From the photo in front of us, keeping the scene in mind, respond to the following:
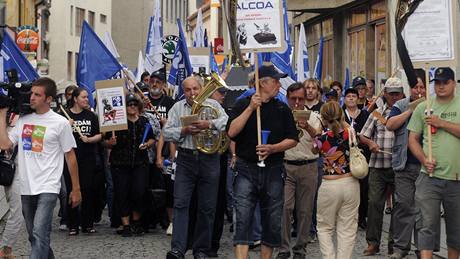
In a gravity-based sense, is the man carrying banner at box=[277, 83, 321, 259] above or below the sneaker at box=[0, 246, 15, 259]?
above

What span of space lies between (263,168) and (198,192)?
62.1 inches

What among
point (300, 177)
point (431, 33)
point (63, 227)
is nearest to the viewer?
point (431, 33)

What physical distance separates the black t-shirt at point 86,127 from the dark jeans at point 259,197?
14.4 feet

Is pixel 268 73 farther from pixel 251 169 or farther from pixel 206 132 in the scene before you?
pixel 206 132

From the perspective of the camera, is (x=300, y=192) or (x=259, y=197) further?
(x=300, y=192)

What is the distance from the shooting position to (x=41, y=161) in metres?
8.54

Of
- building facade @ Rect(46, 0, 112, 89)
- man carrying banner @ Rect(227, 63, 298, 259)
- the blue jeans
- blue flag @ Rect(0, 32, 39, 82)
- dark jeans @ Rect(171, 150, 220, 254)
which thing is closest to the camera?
the blue jeans

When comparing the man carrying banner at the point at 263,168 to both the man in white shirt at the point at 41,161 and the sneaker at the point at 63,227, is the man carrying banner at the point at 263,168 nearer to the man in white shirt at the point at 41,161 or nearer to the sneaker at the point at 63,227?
the man in white shirt at the point at 41,161

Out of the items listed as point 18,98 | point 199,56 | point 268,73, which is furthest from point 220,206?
point 199,56

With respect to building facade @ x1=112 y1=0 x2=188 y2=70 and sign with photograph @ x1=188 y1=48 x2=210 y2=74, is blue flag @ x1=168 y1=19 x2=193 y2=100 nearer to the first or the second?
sign with photograph @ x1=188 y1=48 x2=210 y2=74

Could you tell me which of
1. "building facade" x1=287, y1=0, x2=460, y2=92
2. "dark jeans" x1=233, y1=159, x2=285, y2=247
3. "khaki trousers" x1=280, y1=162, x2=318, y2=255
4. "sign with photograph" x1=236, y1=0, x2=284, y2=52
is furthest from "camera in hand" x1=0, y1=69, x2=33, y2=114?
"building facade" x1=287, y1=0, x2=460, y2=92

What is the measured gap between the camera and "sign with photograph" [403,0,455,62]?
376 inches

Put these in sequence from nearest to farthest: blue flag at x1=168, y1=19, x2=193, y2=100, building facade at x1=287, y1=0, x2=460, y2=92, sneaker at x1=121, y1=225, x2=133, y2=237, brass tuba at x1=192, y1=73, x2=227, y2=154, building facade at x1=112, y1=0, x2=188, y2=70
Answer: brass tuba at x1=192, y1=73, x2=227, y2=154 → sneaker at x1=121, y1=225, x2=133, y2=237 → blue flag at x1=168, y1=19, x2=193, y2=100 → building facade at x1=287, y1=0, x2=460, y2=92 → building facade at x1=112, y1=0, x2=188, y2=70

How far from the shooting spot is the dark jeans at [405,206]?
34.3 feet
